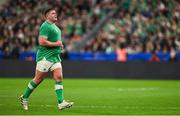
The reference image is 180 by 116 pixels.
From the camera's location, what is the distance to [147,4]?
36.7 m

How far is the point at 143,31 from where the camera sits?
3475 centimetres

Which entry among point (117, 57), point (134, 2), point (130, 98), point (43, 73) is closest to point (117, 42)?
point (117, 57)

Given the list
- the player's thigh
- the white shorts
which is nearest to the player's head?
the white shorts

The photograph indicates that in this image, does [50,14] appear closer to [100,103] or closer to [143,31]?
[100,103]

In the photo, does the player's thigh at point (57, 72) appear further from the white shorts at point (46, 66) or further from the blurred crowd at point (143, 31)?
the blurred crowd at point (143, 31)

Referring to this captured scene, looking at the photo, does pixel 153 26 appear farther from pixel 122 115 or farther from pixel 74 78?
pixel 122 115

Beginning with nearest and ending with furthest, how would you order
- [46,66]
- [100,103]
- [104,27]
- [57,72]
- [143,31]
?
[57,72] → [46,66] → [100,103] → [143,31] → [104,27]

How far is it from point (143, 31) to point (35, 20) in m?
6.63

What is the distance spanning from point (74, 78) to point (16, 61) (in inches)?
131

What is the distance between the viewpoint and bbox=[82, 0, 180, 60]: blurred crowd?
113ft

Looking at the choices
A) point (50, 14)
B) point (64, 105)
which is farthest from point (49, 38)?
point (64, 105)

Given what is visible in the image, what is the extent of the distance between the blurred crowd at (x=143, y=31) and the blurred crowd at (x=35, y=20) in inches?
41.5

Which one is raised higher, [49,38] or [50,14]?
[50,14]

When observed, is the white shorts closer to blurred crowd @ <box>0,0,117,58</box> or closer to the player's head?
the player's head
